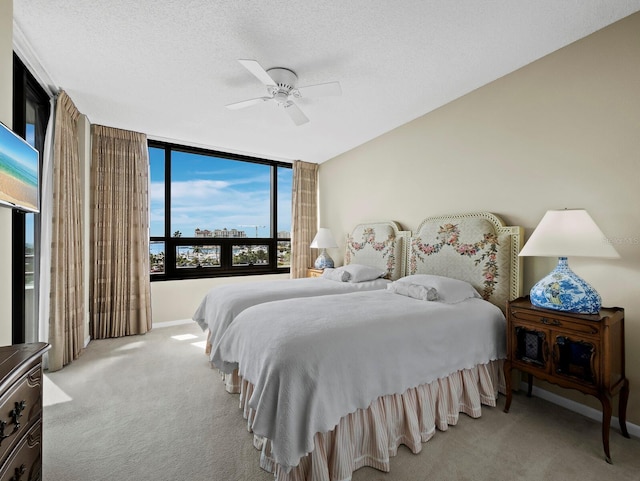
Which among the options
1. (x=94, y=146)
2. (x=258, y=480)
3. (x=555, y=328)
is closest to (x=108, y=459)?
(x=258, y=480)

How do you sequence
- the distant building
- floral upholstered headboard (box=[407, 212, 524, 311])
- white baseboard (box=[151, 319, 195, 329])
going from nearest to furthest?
floral upholstered headboard (box=[407, 212, 524, 311]) < white baseboard (box=[151, 319, 195, 329]) < the distant building

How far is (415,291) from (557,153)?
5.03 ft

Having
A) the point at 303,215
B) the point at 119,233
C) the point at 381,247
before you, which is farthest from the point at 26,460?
the point at 303,215

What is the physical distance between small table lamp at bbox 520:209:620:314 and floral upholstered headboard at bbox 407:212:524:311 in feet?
1.59

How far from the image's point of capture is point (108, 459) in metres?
1.72

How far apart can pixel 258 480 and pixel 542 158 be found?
2.98 m

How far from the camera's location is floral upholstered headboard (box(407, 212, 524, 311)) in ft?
8.35

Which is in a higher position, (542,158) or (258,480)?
(542,158)

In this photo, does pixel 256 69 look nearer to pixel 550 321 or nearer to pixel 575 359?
pixel 550 321

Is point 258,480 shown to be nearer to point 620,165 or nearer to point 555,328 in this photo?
point 555,328

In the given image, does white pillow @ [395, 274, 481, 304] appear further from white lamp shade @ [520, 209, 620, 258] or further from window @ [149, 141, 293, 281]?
window @ [149, 141, 293, 281]

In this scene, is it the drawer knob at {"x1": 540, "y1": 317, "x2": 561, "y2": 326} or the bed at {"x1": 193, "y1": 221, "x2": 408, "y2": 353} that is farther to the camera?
the bed at {"x1": 193, "y1": 221, "x2": 408, "y2": 353}

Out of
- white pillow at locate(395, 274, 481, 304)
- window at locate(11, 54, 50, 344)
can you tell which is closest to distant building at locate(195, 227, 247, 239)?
window at locate(11, 54, 50, 344)

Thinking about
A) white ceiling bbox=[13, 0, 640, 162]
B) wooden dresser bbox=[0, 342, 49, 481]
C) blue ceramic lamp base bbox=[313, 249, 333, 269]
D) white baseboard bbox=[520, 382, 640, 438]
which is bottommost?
white baseboard bbox=[520, 382, 640, 438]
